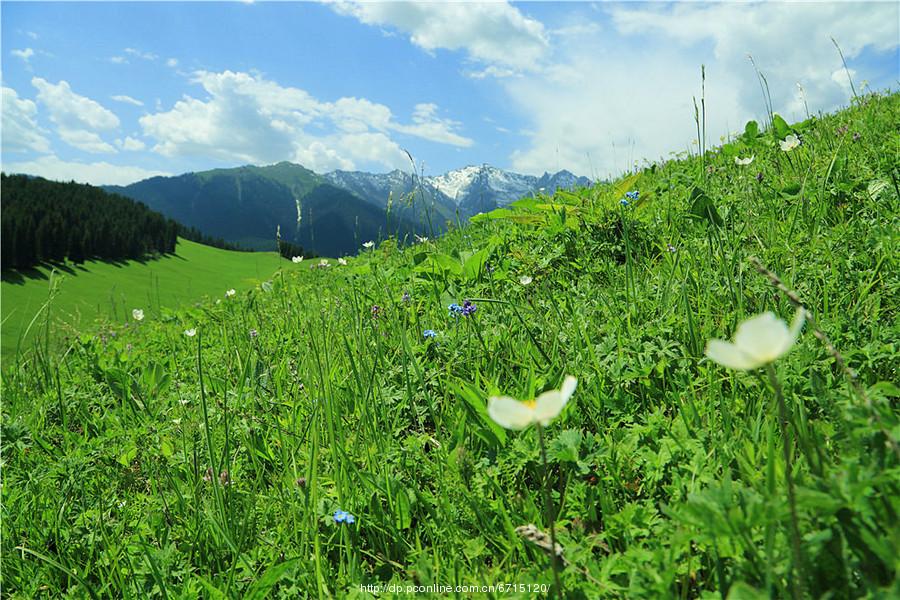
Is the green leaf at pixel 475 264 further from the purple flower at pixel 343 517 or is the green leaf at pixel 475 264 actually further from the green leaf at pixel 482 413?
the purple flower at pixel 343 517

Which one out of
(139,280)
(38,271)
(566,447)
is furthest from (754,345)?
(38,271)

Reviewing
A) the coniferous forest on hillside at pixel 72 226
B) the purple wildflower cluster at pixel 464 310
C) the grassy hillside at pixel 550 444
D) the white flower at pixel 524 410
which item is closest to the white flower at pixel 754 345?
the grassy hillside at pixel 550 444

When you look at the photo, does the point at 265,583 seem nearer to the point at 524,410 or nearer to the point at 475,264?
the point at 524,410

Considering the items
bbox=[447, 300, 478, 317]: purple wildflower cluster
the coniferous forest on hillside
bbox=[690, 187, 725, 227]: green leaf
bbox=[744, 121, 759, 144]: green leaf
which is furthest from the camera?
the coniferous forest on hillside

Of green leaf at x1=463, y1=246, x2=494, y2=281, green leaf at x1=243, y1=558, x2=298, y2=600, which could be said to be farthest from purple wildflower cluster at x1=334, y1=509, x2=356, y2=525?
green leaf at x1=463, y1=246, x2=494, y2=281

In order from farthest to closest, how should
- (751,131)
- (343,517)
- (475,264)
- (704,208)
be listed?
(751,131) → (475,264) → (704,208) → (343,517)

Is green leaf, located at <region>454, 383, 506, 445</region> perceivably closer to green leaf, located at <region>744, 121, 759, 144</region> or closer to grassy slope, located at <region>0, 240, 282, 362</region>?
green leaf, located at <region>744, 121, 759, 144</region>

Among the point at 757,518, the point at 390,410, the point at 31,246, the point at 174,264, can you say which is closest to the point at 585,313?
the point at 390,410

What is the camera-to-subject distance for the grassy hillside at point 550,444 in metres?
1.21

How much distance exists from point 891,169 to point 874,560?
334cm

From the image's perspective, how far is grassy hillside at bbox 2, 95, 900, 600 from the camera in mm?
1207

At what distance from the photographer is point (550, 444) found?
1926 mm

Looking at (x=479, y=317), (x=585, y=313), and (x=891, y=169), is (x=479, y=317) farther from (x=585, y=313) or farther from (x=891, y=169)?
(x=891, y=169)

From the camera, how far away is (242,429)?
2.72 m
